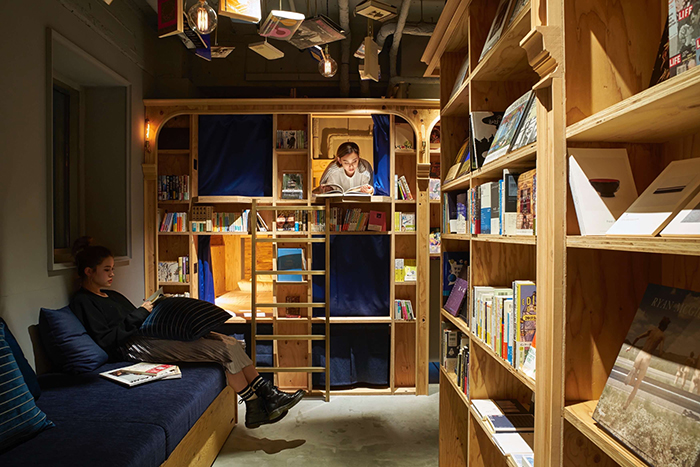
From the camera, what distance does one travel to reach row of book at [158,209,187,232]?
13.8 ft

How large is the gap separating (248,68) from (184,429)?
3.90 m

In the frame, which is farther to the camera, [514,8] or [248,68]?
[248,68]

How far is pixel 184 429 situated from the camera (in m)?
2.25

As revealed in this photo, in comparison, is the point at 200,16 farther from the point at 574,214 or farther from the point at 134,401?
the point at 574,214

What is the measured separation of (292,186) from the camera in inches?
166

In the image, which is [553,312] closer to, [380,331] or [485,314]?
[485,314]

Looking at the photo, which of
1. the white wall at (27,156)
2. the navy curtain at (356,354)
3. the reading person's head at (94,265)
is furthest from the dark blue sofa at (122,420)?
the navy curtain at (356,354)

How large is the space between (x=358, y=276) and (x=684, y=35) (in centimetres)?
350

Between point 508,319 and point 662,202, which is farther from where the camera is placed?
point 508,319

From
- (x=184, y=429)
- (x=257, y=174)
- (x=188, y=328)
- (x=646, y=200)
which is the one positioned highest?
(x=257, y=174)

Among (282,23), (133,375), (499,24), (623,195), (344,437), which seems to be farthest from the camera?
(344,437)

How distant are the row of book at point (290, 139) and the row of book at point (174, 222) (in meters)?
1.19

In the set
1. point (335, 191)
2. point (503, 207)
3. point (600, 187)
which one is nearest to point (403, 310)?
point (335, 191)

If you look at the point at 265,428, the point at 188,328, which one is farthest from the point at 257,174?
the point at 265,428
